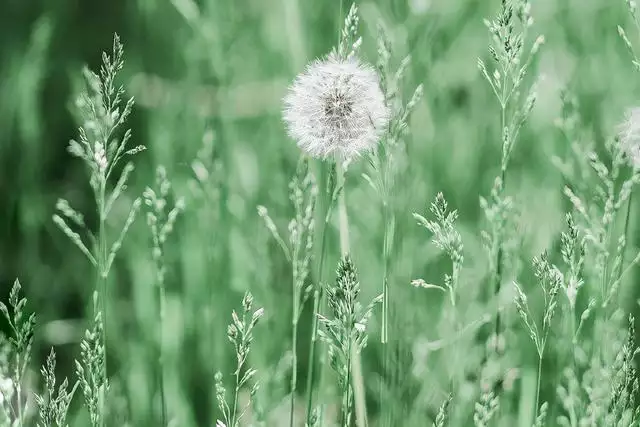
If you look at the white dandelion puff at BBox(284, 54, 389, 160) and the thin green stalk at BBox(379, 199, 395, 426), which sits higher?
the white dandelion puff at BBox(284, 54, 389, 160)

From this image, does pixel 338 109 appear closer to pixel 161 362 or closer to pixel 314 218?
pixel 314 218

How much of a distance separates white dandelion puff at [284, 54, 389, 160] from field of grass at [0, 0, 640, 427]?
2 cm

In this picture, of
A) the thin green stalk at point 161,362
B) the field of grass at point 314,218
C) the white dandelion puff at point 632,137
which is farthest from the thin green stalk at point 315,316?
the white dandelion puff at point 632,137

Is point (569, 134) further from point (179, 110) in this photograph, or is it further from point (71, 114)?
point (71, 114)

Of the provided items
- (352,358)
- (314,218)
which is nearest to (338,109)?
(314,218)

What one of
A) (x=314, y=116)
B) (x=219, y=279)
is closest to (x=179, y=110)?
(x=219, y=279)

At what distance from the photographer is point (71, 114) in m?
1.25

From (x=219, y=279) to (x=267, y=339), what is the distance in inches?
4.0

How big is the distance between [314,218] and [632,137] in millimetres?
357

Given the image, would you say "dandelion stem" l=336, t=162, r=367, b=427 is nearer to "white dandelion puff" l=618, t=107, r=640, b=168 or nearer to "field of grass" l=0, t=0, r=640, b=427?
"field of grass" l=0, t=0, r=640, b=427

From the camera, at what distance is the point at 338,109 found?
0.84 meters

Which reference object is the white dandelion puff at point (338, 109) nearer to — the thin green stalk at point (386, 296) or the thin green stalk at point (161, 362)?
the thin green stalk at point (386, 296)

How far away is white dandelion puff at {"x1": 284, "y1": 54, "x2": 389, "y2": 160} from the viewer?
81cm

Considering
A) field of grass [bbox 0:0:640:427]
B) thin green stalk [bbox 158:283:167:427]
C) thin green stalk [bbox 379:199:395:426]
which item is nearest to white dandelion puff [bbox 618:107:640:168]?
field of grass [bbox 0:0:640:427]
